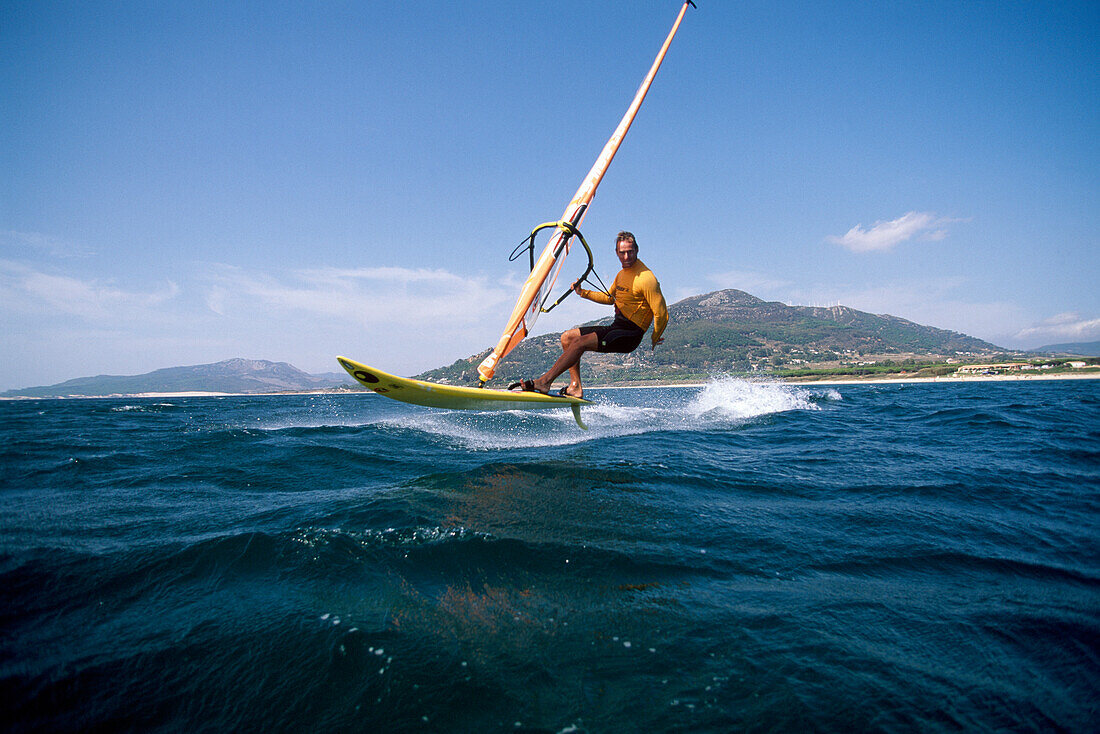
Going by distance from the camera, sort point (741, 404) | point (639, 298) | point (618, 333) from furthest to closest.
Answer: point (741, 404)
point (618, 333)
point (639, 298)

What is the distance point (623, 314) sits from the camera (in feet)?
29.6

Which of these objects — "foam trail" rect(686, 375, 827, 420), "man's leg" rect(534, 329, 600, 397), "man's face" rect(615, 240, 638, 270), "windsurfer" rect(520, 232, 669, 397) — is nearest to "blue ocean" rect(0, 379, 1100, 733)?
"man's leg" rect(534, 329, 600, 397)

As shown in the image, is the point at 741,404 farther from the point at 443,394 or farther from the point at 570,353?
the point at 443,394

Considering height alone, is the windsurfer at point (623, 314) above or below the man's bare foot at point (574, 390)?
above

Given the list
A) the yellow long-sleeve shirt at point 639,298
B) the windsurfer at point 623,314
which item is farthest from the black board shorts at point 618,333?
the yellow long-sleeve shirt at point 639,298

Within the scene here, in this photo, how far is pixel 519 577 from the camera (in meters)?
3.47

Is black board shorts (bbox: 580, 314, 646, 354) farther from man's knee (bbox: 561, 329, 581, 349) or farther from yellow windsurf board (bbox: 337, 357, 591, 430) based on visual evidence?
yellow windsurf board (bbox: 337, 357, 591, 430)

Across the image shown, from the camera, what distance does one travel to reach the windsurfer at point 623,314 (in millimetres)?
8664

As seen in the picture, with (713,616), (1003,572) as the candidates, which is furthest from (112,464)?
(1003,572)

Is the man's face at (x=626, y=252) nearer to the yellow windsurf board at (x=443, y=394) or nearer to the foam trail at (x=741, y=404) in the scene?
the yellow windsurf board at (x=443, y=394)

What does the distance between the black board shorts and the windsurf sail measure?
1.13 m

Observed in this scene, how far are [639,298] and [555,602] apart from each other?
650 cm

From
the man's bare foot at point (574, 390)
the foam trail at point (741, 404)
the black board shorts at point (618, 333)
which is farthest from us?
the foam trail at point (741, 404)

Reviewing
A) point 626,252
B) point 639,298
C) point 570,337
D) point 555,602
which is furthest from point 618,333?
point 555,602
